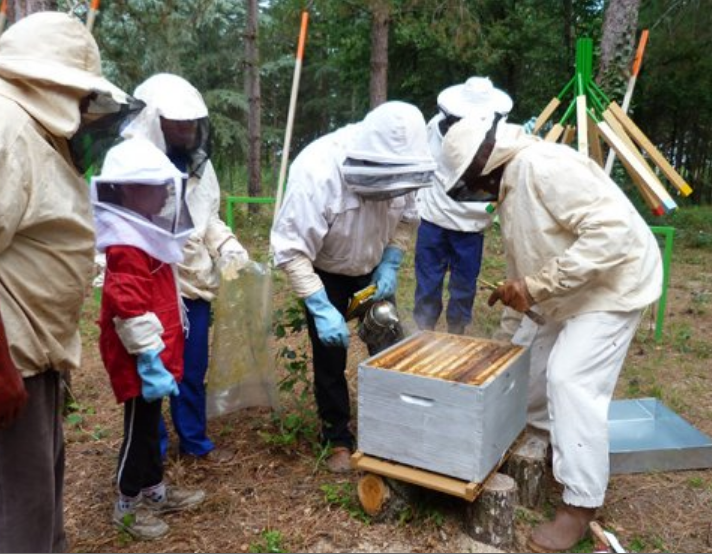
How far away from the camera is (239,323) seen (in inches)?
143

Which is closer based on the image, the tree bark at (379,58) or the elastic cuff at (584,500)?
the elastic cuff at (584,500)

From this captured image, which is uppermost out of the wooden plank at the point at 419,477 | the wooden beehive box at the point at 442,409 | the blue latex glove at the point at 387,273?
the blue latex glove at the point at 387,273

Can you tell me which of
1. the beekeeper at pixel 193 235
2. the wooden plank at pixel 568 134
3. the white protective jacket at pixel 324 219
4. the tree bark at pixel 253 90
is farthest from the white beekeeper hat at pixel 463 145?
the tree bark at pixel 253 90

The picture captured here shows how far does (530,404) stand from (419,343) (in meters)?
0.74

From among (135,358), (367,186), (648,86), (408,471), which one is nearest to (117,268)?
(135,358)

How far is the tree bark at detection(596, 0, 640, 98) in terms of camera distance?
7457mm

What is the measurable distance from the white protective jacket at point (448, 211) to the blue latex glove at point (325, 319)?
1756 mm

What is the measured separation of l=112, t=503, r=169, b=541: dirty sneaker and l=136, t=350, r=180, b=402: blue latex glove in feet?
2.09

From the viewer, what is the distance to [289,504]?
3.12 m

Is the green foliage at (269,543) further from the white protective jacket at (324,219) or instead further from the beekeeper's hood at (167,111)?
the beekeeper's hood at (167,111)

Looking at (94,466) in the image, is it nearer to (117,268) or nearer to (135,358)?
(135,358)

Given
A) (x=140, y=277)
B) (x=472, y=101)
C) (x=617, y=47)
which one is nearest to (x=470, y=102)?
(x=472, y=101)

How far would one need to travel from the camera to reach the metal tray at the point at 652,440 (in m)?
3.44

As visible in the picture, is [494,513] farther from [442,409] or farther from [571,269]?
[571,269]
